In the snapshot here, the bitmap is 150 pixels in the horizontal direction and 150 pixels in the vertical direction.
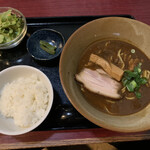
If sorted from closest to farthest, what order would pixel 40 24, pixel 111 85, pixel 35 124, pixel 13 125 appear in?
pixel 35 124 → pixel 13 125 → pixel 111 85 → pixel 40 24

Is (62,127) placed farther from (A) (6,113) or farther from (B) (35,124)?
(A) (6,113)

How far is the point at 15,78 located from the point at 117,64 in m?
1.15

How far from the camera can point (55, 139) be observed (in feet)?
5.03

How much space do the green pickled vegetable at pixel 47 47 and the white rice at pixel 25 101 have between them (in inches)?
15.1

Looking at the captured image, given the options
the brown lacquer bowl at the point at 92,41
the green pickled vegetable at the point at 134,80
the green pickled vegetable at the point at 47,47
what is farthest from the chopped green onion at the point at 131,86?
the green pickled vegetable at the point at 47,47

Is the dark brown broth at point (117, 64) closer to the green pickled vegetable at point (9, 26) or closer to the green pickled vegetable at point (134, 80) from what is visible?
the green pickled vegetable at point (134, 80)

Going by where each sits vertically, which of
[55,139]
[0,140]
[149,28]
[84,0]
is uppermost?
[149,28]

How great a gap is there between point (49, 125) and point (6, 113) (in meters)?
0.44

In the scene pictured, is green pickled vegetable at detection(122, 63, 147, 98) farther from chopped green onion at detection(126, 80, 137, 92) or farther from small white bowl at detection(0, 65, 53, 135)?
small white bowl at detection(0, 65, 53, 135)

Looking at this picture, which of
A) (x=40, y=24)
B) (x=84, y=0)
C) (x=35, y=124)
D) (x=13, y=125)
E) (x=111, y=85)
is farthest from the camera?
(x=84, y=0)

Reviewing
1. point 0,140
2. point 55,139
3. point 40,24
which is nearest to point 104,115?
point 55,139

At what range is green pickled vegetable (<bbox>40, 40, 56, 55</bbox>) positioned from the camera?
1924 millimetres

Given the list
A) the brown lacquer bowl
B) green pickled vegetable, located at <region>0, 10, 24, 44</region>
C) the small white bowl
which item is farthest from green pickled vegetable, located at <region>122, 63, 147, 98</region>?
green pickled vegetable, located at <region>0, 10, 24, 44</region>

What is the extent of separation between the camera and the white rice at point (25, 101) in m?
1.51
